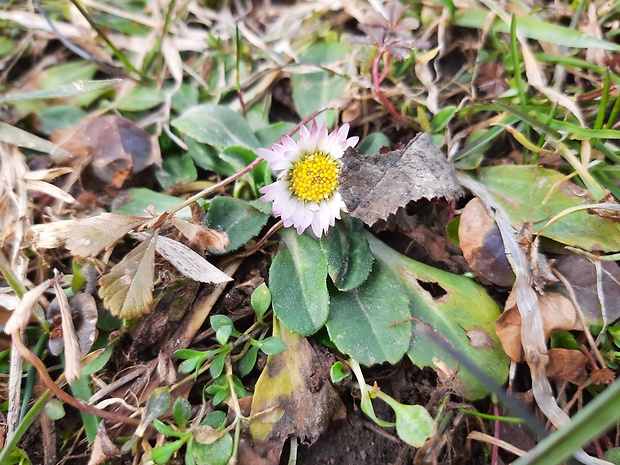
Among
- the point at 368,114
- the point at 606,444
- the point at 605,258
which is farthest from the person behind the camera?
the point at 368,114

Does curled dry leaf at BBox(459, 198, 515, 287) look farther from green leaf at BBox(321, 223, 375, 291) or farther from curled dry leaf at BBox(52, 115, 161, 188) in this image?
curled dry leaf at BBox(52, 115, 161, 188)

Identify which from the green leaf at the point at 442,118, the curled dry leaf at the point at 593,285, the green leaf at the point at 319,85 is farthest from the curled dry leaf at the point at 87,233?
the curled dry leaf at the point at 593,285

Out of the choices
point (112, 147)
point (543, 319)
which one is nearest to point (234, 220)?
point (112, 147)

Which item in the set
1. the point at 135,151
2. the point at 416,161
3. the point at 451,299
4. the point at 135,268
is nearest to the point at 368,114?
the point at 416,161

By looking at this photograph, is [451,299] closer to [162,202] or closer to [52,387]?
[162,202]

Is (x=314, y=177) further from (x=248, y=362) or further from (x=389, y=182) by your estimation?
(x=248, y=362)

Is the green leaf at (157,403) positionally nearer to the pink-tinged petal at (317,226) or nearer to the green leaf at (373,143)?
the pink-tinged petal at (317,226)
